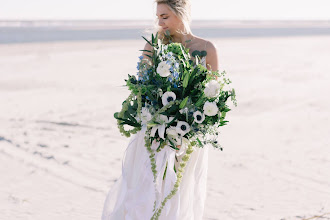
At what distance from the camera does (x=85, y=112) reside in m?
10.7

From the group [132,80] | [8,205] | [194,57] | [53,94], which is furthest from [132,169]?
[53,94]

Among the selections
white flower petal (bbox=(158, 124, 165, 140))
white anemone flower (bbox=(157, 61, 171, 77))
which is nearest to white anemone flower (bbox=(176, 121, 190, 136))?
white flower petal (bbox=(158, 124, 165, 140))

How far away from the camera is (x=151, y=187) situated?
12.7 ft

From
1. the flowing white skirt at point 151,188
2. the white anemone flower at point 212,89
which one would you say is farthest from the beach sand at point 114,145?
the white anemone flower at point 212,89

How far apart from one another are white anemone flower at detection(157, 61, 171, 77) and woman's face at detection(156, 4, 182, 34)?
604 mm

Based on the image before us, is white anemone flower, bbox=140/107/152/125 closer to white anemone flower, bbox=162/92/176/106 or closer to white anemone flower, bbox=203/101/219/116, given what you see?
white anemone flower, bbox=162/92/176/106

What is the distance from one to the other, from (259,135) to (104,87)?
18.6 feet

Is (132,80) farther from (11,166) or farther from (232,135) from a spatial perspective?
(232,135)

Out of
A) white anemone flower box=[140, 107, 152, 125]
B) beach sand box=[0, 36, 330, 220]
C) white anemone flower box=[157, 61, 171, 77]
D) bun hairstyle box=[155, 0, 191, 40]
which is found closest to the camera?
white anemone flower box=[157, 61, 171, 77]

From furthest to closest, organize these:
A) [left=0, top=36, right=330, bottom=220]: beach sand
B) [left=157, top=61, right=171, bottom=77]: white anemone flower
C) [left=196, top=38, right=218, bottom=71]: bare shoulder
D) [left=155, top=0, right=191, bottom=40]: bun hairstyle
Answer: [left=0, top=36, right=330, bottom=220]: beach sand → [left=196, top=38, right=218, bottom=71]: bare shoulder → [left=155, top=0, right=191, bottom=40]: bun hairstyle → [left=157, top=61, right=171, bottom=77]: white anemone flower

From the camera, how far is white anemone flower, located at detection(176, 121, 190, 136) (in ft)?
11.8

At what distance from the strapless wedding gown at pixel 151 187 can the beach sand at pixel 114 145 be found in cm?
172

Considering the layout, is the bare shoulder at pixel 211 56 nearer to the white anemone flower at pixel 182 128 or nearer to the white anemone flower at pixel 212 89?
the white anemone flower at pixel 212 89

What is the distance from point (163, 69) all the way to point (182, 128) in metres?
0.45
